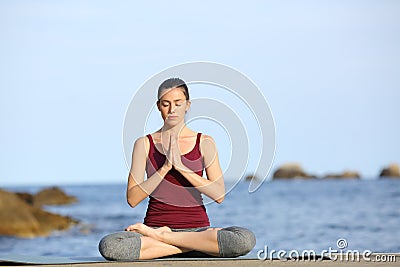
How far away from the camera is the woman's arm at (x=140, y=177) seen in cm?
515

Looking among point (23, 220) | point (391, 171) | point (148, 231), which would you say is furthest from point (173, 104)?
point (391, 171)

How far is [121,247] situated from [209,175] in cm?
65

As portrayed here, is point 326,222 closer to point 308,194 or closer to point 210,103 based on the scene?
point 308,194

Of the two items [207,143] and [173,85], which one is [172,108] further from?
[207,143]

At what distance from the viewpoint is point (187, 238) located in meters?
5.21

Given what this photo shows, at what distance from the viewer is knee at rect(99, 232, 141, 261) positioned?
5.15 m

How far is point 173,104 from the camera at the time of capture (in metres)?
5.23

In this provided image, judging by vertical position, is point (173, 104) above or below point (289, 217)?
above

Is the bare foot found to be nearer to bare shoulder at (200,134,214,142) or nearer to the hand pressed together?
the hand pressed together

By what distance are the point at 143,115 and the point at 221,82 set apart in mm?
493

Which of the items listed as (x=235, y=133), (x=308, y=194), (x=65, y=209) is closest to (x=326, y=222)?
(x=308, y=194)

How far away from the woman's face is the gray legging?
0.69 m

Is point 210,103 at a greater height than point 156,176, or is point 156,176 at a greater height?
point 210,103

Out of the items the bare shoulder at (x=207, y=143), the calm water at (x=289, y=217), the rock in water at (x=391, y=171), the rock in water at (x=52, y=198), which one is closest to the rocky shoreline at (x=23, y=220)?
the calm water at (x=289, y=217)
